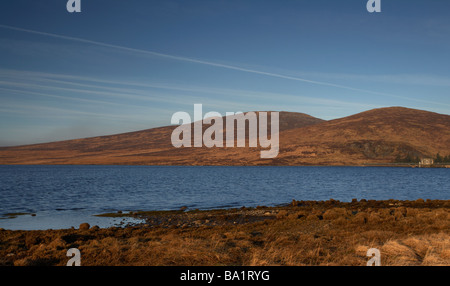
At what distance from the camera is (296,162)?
186 metres

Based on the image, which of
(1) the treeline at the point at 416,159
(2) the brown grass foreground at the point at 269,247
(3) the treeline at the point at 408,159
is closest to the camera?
(2) the brown grass foreground at the point at 269,247

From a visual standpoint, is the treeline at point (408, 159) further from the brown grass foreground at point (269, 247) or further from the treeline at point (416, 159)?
the brown grass foreground at point (269, 247)

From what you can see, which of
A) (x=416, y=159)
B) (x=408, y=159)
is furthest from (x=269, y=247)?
(x=408, y=159)

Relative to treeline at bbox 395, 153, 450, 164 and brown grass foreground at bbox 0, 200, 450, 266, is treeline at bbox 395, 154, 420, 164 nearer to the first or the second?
treeline at bbox 395, 153, 450, 164

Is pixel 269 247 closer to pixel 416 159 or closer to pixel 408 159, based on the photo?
pixel 416 159

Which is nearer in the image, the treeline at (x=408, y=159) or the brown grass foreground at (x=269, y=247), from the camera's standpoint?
the brown grass foreground at (x=269, y=247)

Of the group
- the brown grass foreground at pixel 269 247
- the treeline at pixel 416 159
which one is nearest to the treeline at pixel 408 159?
the treeline at pixel 416 159

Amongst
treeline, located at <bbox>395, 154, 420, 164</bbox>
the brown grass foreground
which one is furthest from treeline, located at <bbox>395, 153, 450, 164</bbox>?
the brown grass foreground
